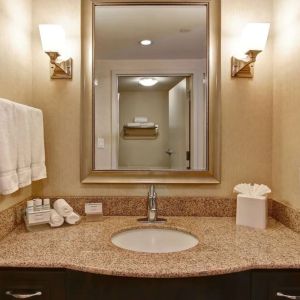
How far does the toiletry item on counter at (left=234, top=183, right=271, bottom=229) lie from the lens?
1.48 meters

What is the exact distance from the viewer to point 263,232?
56.4 inches

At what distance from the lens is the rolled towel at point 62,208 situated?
1.55 meters

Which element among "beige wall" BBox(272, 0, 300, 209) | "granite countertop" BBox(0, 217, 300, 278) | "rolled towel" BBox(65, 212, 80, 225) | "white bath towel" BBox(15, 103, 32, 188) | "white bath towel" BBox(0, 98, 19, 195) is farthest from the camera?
"rolled towel" BBox(65, 212, 80, 225)

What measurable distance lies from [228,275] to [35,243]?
79 cm

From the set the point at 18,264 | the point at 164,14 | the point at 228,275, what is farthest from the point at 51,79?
the point at 228,275

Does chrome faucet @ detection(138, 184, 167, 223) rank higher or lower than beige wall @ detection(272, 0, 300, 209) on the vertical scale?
lower

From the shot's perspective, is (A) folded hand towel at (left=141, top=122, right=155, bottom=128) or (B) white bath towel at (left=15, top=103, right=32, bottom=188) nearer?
(B) white bath towel at (left=15, top=103, right=32, bottom=188)

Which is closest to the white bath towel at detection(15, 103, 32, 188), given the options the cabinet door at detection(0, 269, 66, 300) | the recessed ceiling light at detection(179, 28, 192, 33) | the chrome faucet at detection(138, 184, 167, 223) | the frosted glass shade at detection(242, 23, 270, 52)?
the cabinet door at detection(0, 269, 66, 300)

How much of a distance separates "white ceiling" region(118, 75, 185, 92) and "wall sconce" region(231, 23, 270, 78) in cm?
31

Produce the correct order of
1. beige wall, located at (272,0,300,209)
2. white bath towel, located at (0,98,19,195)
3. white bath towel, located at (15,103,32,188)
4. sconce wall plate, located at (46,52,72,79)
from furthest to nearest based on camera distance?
sconce wall plate, located at (46,52,72,79)
beige wall, located at (272,0,300,209)
white bath towel, located at (15,103,32,188)
white bath towel, located at (0,98,19,195)

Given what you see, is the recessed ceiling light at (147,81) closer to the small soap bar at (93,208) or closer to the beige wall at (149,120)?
the beige wall at (149,120)

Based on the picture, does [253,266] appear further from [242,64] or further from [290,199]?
[242,64]

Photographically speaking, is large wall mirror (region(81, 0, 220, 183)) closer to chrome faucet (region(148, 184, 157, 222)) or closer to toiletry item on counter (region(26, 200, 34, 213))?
chrome faucet (region(148, 184, 157, 222))

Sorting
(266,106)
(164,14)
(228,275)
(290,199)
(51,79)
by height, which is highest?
(164,14)
